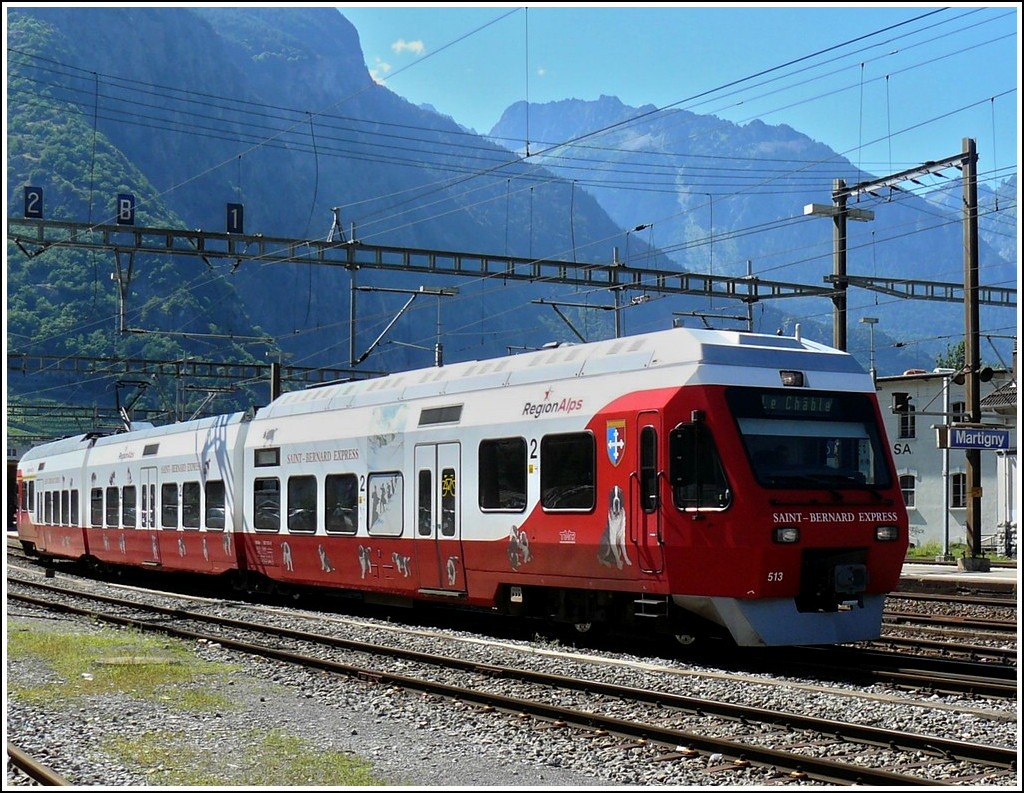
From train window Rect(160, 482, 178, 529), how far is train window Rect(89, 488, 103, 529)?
15.5ft

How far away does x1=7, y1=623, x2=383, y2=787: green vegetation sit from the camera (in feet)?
27.6

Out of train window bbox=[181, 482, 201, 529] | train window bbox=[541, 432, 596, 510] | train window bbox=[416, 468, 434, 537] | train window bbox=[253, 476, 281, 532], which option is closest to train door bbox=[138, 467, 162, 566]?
train window bbox=[181, 482, 201, 529]

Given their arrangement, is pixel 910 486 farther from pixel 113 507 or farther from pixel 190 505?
pixel 190 505

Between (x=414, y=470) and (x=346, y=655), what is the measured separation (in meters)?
3.47

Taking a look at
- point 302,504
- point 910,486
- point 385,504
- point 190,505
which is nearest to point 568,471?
point 385,504

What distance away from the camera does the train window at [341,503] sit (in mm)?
18688

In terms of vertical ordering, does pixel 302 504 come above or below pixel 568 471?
below

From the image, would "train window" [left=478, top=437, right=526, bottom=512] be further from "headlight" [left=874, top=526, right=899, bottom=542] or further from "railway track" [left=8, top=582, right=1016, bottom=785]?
"headlight" [left=874, top=526, right=899, bottom=542]

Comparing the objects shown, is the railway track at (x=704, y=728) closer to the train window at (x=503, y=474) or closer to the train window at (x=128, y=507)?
the train window at (x=503, y=474)

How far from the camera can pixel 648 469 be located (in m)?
13.4

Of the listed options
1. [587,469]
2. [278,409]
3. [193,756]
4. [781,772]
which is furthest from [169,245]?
[781,772]

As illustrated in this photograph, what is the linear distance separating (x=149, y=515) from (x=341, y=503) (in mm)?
9206

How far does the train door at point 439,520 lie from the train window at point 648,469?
138 inches

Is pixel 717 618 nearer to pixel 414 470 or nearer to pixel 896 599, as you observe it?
pixel 414 470
